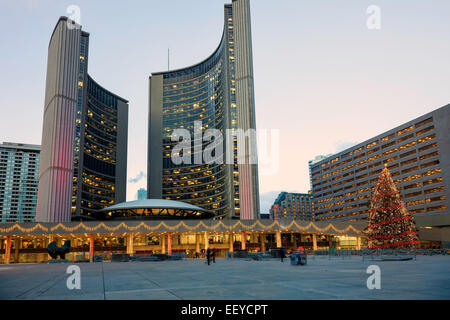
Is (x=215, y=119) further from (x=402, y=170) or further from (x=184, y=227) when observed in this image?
(x=184, y=227)

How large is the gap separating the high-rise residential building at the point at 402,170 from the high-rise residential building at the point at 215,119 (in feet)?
163

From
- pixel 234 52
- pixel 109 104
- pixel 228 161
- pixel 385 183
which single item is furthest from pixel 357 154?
pixel 109 104

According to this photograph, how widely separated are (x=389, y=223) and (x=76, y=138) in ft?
436

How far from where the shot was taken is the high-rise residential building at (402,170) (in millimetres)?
107750

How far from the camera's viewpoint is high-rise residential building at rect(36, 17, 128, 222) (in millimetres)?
116000

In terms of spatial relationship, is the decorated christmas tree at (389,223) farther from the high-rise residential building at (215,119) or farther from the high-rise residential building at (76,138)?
the high-rise residential building at (76,138)

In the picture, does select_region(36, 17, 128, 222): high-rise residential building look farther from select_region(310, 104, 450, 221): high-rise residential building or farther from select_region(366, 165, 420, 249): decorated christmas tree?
select_region(310, 104, 450, 221): high-rise residential building

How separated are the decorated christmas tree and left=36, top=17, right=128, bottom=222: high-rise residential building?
84529mm

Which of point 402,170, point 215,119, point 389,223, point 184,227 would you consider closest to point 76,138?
point 215,119

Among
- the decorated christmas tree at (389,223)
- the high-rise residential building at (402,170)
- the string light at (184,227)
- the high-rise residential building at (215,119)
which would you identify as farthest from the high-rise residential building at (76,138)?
the high-rise residential building at (402,170)

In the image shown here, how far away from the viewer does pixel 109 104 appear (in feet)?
597

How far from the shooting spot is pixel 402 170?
124 meters

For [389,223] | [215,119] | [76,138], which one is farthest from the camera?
[215,119]
